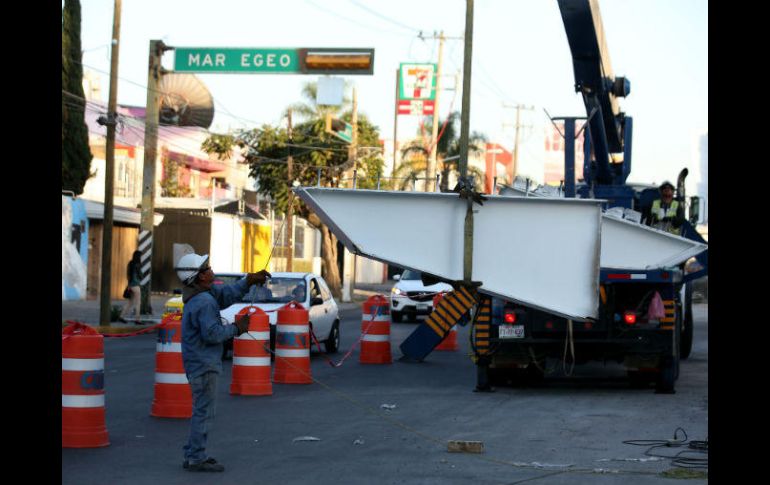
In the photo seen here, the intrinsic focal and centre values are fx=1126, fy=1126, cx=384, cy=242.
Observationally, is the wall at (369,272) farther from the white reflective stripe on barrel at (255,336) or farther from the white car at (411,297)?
the white reflective stripe on barrel at (255,336)

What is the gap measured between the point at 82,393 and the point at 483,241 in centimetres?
470

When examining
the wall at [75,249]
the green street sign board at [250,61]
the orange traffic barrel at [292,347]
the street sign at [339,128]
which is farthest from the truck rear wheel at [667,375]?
the wall at [75,249]

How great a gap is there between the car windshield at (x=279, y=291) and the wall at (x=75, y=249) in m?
17.8

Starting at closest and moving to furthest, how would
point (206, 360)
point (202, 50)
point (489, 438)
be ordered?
point (206, 360) → point (489, 438) → point (202, 50)

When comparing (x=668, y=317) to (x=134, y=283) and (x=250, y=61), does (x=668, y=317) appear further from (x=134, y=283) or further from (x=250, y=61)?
(x=134, y=283)

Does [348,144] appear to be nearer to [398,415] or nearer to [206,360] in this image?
[398,415]

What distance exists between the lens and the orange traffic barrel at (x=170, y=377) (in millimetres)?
11828

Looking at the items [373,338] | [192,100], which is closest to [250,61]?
[373,338]
